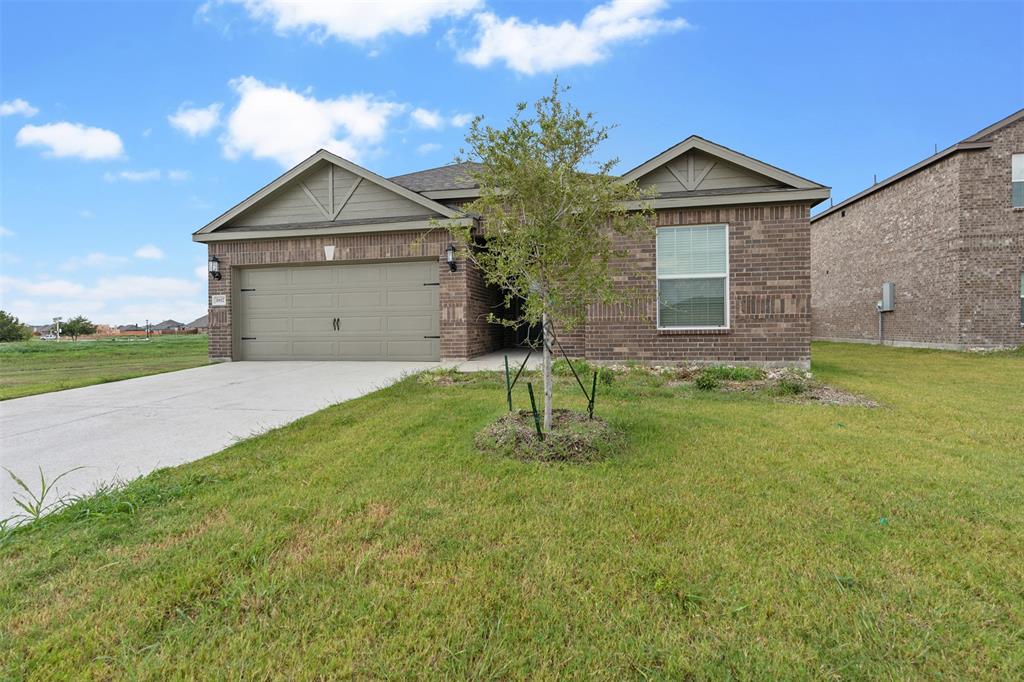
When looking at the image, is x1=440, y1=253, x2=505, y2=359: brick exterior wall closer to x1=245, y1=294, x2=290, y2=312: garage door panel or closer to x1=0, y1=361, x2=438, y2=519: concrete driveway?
x1=0, y1=361, x2=438, y2=519: concrete driveway

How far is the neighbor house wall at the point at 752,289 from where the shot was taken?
8102mm

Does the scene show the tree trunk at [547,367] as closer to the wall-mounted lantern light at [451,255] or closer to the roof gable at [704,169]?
the roof gable at [704,169]

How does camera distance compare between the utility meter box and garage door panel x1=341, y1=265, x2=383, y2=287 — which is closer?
garage door panel x1=341, y1=265, x2=383, y2=287

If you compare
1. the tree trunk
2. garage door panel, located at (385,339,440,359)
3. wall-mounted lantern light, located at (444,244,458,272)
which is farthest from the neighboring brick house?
the tree trunk

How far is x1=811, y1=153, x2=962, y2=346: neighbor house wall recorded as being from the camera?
13.5 m

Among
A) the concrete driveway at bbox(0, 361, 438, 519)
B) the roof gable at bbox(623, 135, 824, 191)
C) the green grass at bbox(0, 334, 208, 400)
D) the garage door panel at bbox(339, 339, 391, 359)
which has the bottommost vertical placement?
the concrete driveway at bbox(0, 361, 438, 519)

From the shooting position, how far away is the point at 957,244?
13.0 meters

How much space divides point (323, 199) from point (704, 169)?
27.4 feet

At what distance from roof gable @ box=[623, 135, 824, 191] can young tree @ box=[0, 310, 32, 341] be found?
47.9 metres

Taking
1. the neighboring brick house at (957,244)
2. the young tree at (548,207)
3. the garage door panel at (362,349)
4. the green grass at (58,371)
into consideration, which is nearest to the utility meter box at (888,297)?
the neighboring brick house at (957,244)

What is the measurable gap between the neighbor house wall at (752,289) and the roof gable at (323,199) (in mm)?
4693

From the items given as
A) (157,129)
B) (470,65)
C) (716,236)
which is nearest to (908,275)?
(716,236)

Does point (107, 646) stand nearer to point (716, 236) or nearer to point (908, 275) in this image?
point (716, 236)

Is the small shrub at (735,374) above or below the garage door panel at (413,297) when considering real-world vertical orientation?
below
